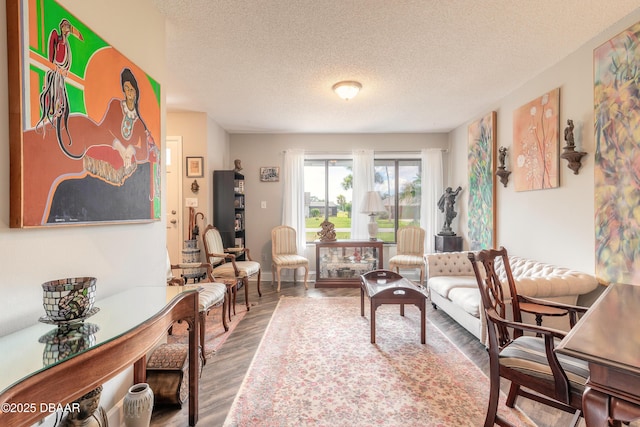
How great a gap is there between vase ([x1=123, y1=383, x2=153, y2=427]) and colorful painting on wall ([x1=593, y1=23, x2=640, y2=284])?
3.24m

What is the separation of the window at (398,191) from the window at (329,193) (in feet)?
1.88

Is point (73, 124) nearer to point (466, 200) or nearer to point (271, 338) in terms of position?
point (271, 338)

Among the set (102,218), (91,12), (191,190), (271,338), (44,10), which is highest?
(91,12)

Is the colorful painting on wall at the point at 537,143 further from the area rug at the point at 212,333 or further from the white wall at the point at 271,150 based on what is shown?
the area rug at the point at 212,333

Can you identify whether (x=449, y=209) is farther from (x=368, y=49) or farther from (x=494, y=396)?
(x=494, y=396)

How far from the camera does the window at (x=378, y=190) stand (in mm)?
5355

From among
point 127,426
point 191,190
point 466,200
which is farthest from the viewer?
point 466,200

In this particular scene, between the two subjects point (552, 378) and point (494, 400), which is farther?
point (494, 400)

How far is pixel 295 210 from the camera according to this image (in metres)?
5.18

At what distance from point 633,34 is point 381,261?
3.63m

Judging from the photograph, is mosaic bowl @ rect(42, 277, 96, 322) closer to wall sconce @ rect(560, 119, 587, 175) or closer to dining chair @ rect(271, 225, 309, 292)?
wall sconce @ rect(560, 119, 587, 175)

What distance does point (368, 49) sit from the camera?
245cm

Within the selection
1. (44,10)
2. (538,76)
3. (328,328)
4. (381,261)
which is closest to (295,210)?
(381,261)

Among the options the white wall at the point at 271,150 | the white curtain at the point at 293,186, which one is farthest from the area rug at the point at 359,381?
the white wall at the point at 271,150
